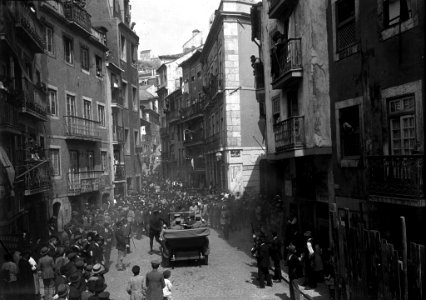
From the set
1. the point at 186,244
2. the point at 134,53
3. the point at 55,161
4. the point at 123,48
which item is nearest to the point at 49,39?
the point at 55,161

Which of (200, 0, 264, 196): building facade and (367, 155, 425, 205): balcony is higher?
(200, 0, 264, 196): building facade

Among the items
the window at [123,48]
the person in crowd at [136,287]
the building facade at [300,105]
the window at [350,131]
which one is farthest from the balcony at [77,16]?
the building facade at [300,105]

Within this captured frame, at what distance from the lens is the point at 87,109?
4.39 meters

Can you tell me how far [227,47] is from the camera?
24906mm

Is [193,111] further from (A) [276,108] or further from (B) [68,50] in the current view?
(B) [68,50]

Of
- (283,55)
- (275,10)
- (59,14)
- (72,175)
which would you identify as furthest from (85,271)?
(275,10)

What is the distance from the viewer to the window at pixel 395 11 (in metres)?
12.1

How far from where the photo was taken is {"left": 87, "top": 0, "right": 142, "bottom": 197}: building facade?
4.89 metres

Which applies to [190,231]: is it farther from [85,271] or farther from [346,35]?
[346,35]

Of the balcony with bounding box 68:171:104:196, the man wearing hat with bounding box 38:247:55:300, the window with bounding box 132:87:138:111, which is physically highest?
the window with bounding box 132:87:138:111

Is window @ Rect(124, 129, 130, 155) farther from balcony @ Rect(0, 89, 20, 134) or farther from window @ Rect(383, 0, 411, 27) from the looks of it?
window @ Rect(383, 0, 411, 27)

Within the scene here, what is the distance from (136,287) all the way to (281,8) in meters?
14.6

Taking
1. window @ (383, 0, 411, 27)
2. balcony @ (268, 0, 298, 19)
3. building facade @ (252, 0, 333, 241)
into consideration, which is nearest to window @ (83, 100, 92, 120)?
window @ (383, 0, 411, 27)

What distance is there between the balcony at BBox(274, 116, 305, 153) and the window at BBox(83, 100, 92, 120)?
14092 millimetres
